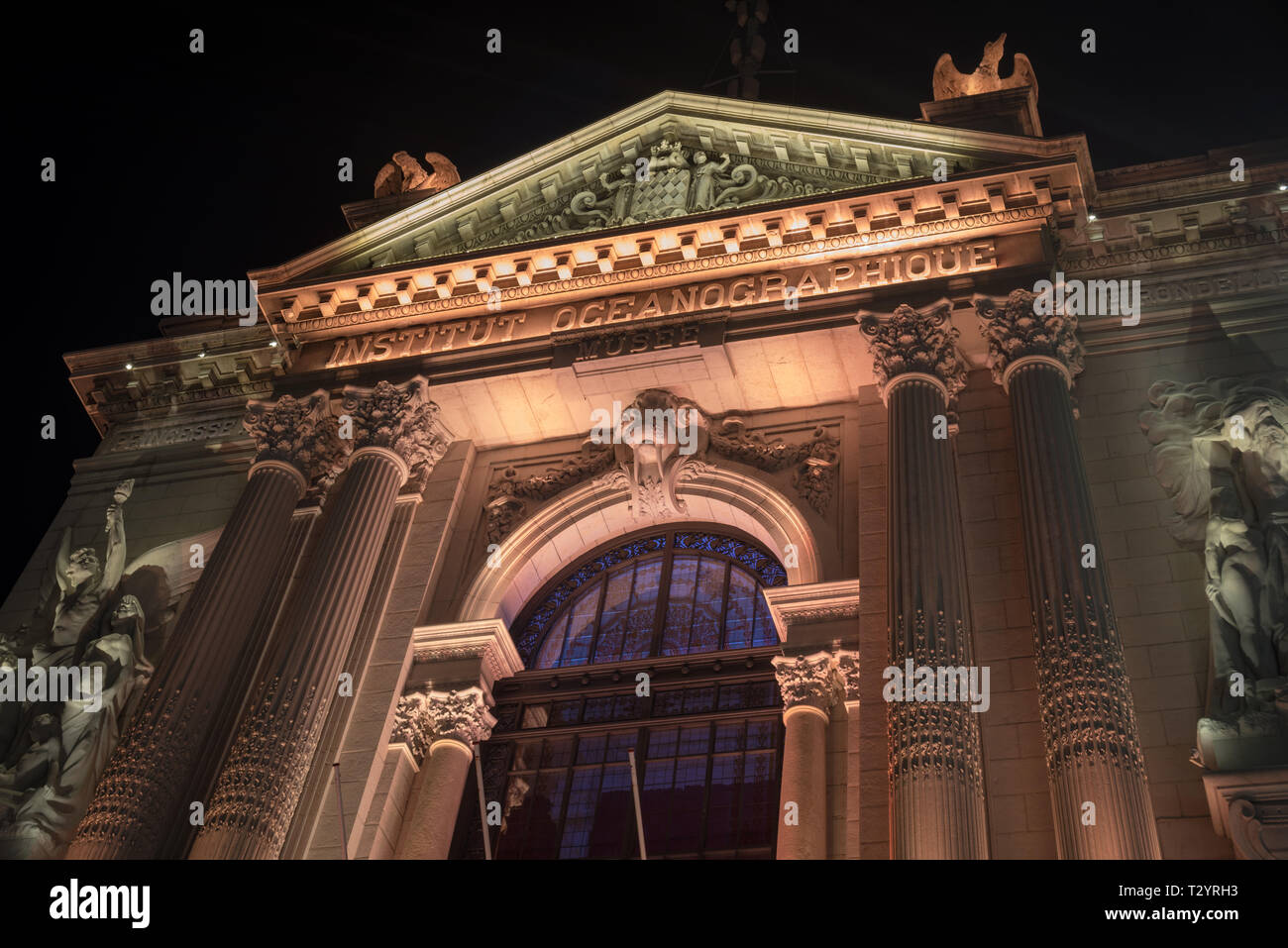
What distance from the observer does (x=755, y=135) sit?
23016mm

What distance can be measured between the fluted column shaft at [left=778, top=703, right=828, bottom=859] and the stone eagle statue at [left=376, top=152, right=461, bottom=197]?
13.0m

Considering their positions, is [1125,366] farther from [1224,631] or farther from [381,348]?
[381,348]

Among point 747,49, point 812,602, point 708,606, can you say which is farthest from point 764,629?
point 747,49

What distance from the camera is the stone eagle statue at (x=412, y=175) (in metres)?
25.9

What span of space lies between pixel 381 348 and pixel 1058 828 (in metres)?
13.6

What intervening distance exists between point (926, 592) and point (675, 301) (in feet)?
24.8

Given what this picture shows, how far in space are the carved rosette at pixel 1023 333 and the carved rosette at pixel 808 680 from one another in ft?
15.7

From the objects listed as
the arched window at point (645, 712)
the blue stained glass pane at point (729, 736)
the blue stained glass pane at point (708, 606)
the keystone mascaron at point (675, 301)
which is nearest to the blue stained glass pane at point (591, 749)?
the arched window at point (645, 712)

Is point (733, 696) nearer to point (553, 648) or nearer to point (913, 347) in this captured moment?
point (553, 648)

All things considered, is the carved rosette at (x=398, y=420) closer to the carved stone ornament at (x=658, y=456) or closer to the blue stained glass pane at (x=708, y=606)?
the carved stone ornament at (x=658, y=456)

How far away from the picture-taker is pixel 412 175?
2600 cm

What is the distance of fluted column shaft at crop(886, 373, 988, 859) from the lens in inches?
551

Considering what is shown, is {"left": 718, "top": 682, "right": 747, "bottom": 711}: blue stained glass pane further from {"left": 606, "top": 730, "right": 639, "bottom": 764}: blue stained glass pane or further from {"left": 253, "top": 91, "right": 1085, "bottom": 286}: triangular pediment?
{"left": 253, "top": 91, "right": 1085, "bottom": 286}: triangular pediment
